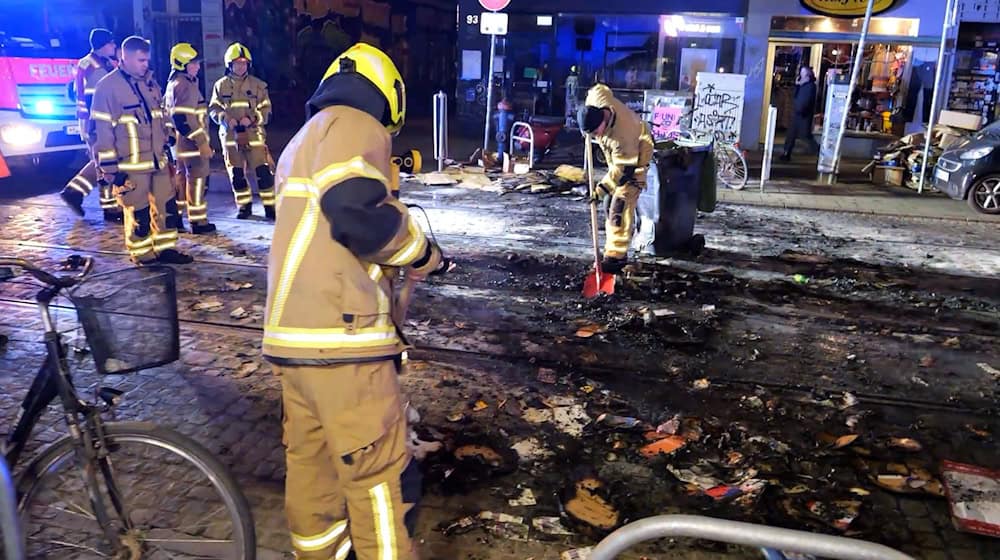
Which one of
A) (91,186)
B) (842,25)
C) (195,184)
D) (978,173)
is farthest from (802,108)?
(91,186)

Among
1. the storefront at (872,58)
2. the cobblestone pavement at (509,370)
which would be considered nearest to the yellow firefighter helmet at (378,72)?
the cobblestone pavement at (509,370)

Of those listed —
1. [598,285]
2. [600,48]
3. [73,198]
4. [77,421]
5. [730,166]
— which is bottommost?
[598,285]

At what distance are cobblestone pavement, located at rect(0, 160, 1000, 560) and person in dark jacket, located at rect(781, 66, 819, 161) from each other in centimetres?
770

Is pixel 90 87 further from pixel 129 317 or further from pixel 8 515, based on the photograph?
pixel 8 515

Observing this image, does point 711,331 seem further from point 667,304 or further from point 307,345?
point 307,345

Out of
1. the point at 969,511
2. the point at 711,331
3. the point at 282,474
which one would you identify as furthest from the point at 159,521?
the point at 711,331

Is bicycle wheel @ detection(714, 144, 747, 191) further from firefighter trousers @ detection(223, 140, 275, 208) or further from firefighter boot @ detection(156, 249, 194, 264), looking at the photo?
firefighter boot @ detection(156, 249, 194, 264)

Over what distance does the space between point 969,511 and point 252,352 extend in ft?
15.1

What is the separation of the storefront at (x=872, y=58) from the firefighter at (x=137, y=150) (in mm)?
14604

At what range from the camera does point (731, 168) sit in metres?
13.8

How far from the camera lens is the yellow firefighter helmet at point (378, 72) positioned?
2781 millimetres

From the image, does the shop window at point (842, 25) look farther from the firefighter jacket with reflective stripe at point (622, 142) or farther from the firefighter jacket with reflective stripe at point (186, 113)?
the firefighter jacket with reflective stripe at point (186, 113)

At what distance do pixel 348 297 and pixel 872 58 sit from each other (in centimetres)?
2048

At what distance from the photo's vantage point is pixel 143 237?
7.73m
